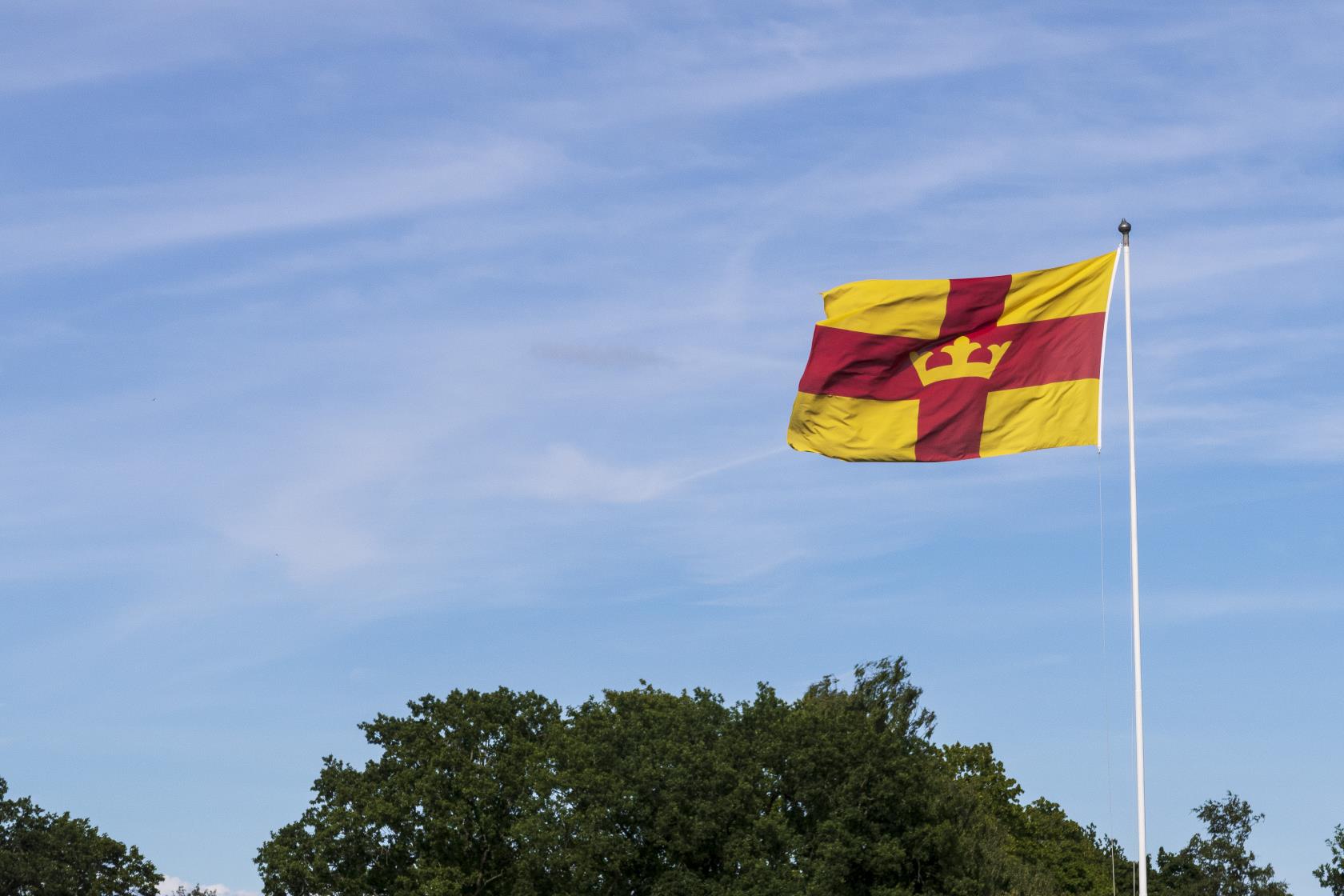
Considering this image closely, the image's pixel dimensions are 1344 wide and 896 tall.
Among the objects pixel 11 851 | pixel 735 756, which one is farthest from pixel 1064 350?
pixel 11 851

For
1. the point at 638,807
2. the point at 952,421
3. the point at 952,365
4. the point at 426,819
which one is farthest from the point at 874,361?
the point at 426,819

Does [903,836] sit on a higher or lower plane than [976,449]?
higher

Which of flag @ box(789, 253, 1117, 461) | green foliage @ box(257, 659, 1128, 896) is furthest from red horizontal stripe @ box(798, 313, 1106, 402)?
green foliage @ box(257, 659, 1128, 896)

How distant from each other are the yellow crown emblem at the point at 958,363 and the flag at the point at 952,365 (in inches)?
0.7

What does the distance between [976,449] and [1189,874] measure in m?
89.7

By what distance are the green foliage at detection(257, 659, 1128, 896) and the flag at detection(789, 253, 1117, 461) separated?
120 ft

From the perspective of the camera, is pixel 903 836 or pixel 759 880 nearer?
pixel 759 880

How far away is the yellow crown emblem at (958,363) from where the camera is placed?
85.6 feet

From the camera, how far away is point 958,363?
2628cm

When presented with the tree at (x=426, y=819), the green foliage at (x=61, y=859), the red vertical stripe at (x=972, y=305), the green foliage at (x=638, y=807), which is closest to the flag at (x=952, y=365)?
the red vertical stripe at (x=972, y=305)

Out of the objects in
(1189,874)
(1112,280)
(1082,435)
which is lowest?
(1082,435)

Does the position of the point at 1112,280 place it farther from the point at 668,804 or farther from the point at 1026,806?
the point at 1026,806

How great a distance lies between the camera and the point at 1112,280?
25.2 meters

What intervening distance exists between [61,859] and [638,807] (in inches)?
1375
